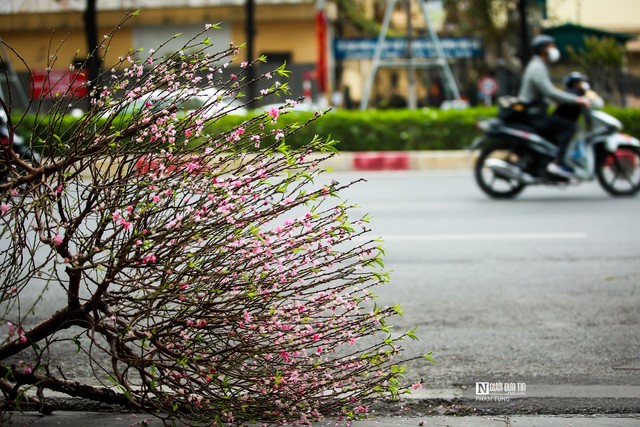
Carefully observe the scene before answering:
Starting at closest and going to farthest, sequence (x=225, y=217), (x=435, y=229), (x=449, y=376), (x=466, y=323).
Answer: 1. (x=225, y=217)
2. (x=449, y=376)
3. (x=466, y=323)
4. (x=435, y=229)

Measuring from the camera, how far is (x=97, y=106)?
326 centimetres

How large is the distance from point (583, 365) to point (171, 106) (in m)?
2.32

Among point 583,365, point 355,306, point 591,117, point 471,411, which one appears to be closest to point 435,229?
point 591,117

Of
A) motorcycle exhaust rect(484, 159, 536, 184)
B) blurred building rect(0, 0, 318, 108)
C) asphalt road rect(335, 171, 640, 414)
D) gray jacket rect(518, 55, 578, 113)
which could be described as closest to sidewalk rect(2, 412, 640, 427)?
asphalt road rect(335, 171, 640, 414)

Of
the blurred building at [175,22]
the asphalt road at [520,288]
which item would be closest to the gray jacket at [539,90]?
the asphalt road at [520,288]

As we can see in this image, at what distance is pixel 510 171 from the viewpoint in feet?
35.9

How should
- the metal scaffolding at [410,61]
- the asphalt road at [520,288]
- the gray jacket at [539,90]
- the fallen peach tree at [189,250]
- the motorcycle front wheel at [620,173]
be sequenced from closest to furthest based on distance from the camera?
the fallen peach tree at [189,250], the asphalt road at [520,288], the gray jacket at [539,90], the motorcycle front wheel at [620,173], the metal scaffolding at [410,61]

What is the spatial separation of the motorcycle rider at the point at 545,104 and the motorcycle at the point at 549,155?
7 centimetres

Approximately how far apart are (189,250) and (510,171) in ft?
26.9

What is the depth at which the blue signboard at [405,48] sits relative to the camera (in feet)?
69.2

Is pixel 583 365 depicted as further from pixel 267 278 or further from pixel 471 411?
pixel 267 278

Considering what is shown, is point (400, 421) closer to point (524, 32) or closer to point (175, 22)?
point (524, 32)

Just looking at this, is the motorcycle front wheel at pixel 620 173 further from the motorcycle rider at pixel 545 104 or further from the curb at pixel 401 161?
the curb at pixel 401 161

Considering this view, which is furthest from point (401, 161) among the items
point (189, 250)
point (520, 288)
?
point (189, 250)
